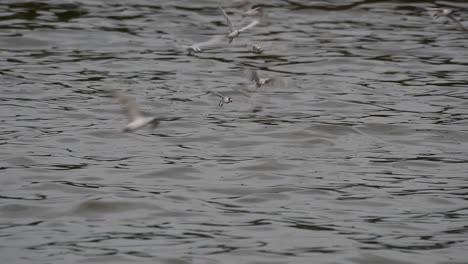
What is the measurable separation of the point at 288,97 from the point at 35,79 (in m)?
3.08

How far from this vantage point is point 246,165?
1020 centimetres

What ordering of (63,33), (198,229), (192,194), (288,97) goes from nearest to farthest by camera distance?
1. (198,229)
2. (192,194)
3. (288,97)
4. (63,33)

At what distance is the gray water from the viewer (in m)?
8.15

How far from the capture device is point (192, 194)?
9266mm

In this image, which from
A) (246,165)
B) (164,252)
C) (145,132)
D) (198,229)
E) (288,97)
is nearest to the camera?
(164,252)

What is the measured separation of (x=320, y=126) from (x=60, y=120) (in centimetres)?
279

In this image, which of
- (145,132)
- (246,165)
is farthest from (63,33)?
(246,165)

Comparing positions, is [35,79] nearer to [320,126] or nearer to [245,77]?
[245,77]

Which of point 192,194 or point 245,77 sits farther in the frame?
point 245,77

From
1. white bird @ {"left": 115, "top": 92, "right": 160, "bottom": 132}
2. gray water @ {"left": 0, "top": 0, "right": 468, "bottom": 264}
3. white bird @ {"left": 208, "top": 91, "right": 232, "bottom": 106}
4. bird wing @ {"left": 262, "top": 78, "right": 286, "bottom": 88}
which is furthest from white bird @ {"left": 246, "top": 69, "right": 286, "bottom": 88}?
white bird @ {"left": 115, "top": 92, "right": 160, "bottom": 132}

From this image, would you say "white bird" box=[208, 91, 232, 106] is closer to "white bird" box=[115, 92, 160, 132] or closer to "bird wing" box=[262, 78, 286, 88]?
"bird wing" box=[262, 78, 286, 88]

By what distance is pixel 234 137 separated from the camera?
11109 millimetres

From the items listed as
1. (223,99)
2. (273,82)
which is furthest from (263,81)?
(223,99)

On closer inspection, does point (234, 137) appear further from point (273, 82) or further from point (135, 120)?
point (135, 120)
